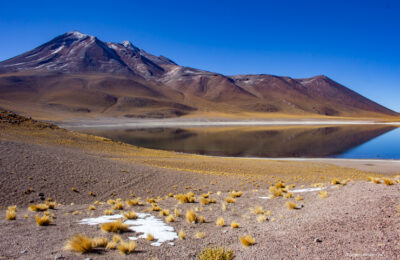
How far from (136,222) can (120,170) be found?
870 cm

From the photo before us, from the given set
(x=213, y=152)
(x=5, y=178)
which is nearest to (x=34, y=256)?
(x=5, y=178)

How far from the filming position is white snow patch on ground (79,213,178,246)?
5836mm

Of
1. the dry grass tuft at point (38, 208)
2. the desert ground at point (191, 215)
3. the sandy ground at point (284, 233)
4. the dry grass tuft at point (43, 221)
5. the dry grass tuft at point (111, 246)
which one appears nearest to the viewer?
the sandy ground at point (284, 233)

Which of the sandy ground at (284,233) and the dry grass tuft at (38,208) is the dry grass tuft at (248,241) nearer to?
the sandy ground at (284,233)

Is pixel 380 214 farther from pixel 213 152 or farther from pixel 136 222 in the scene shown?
pixel 213 152

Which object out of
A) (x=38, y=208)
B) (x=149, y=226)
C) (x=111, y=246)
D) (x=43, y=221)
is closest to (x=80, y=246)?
(x=111, y=246)

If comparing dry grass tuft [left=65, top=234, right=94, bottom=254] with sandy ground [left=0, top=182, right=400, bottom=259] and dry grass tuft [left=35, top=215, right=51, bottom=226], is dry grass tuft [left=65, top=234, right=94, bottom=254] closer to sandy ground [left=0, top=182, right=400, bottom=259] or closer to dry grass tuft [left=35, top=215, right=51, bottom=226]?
sandy ground [left=0, top=182, right=400, bottom=259]

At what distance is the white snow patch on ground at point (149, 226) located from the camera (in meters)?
5.84

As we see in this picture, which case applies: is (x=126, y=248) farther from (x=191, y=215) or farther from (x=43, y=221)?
(x=43, y=221)

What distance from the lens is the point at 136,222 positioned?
7.16 m

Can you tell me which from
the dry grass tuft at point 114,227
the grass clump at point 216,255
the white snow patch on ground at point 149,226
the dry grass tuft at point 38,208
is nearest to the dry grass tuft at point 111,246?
the white snow patch on ground at point 149,226

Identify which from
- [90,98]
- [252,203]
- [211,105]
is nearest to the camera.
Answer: [252,203]

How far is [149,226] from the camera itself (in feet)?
22.3

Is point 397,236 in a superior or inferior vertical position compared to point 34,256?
superior
